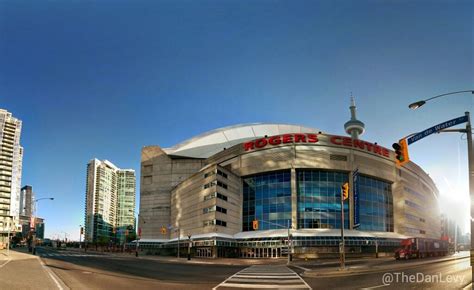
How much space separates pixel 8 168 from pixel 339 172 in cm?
15874

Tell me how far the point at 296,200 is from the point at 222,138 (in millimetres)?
47965

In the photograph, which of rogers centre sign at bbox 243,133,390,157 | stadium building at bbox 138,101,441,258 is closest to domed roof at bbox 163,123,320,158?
stadium building at bbox 138,101,441,258

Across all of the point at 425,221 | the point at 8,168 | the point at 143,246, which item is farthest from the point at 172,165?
the point at 8,168

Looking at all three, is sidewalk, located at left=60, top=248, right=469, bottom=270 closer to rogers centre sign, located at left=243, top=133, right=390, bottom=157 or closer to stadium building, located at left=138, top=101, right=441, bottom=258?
stadium building, located at left=138, top=101, right=441, bottom=258

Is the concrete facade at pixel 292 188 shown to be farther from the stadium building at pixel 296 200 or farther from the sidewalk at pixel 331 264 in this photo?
the sidewalk at pixel 331 264

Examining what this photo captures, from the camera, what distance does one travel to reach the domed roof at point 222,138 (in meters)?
111

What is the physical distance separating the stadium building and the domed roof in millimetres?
16754

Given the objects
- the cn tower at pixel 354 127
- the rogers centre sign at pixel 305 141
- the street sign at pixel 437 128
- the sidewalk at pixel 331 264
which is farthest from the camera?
the cn tower at pixel 354 127

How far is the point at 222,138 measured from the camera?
389 feet

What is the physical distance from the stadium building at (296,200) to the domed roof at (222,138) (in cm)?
1675

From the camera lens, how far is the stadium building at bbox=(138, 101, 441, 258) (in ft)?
242

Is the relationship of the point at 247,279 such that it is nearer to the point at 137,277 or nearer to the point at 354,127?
the point at 137,277

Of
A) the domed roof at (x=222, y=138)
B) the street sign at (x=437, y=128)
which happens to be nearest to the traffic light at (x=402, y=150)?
the street sign at (x=437, y=128)

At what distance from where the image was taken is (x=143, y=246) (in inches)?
4134
